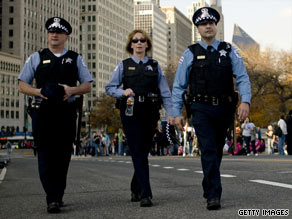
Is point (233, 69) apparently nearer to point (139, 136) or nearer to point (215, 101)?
point (215, 101)

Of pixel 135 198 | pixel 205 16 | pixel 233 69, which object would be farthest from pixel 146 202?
pixel 205 16

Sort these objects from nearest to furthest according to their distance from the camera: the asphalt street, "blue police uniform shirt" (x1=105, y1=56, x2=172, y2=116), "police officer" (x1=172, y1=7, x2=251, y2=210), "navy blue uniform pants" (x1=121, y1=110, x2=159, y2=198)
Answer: the asphalt street, "police officer" (x1=172, y1=7, x2=251, y2=210), "navy blue uniform pants" (x1=121, y1=110, x2=159, y2=198), "blue police uniform shirt" (x1=105, y1=56, x2=172, y2=116)

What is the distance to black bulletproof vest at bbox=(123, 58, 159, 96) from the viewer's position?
7.80m

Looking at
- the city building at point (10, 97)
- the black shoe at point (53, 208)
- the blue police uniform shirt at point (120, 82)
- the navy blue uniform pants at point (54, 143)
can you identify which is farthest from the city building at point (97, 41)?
the black shoe at point (53, 208)

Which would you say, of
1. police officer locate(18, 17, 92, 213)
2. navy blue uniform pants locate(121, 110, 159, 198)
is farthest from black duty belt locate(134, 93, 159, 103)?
police officer locate(18, 17, 92, 213)

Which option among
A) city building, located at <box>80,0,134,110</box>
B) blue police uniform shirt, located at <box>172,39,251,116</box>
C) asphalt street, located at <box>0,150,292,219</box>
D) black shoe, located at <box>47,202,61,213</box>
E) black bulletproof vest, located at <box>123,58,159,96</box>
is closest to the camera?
asphalt street, located at <box>0,150,292,219</box>

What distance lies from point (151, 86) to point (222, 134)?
3.81 feet

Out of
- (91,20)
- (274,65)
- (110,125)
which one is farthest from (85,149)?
(91,20)

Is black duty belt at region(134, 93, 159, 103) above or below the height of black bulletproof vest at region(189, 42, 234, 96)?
below

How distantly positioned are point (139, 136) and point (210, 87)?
43.7 inches

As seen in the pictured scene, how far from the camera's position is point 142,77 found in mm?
7828

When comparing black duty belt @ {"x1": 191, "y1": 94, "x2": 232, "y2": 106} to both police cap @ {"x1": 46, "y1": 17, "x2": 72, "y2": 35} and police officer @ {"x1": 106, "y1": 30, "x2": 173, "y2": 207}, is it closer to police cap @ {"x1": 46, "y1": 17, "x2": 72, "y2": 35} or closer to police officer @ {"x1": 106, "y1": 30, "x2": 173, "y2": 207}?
police officer @ {"x1": 106, "y1": 30, "x2": 173, "y2": 207}

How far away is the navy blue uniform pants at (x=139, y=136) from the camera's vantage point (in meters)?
7.61

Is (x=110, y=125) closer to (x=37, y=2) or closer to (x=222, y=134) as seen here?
(x=37, y=2)
